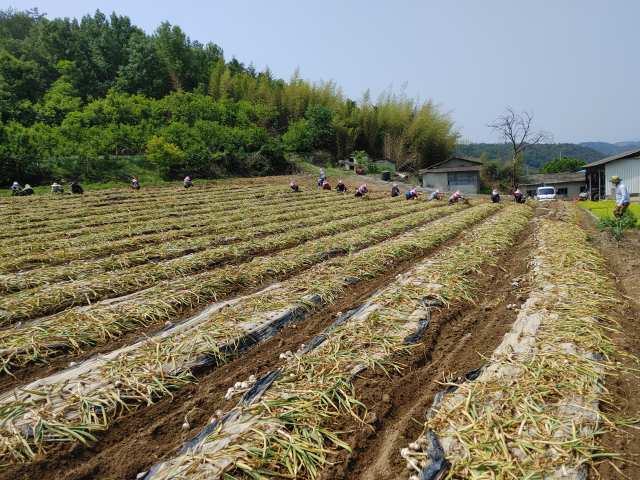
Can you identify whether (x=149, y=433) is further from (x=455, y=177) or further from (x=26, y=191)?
(x=455, y=177)

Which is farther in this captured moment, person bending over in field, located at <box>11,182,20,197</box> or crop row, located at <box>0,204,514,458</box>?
person bending over in field, located at <box>11,182,20,197</box>

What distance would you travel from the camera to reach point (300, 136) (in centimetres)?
3403

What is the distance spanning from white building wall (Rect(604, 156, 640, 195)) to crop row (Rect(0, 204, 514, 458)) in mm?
25346

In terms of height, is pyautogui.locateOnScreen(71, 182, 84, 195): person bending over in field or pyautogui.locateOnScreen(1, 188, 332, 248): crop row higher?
pyautogui.locateOnScreen(71, 182, 84, 195): person bending over in field

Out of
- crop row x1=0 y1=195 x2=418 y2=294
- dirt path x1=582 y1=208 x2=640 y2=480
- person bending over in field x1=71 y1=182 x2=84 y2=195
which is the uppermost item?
person bending over in field x1=71 y1=182 x2=84 y2=195

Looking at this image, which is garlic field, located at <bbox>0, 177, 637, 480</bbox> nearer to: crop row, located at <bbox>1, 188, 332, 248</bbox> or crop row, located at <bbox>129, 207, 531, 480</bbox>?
crop row, located at <bbox>129, 207, 531, 480</bbox>

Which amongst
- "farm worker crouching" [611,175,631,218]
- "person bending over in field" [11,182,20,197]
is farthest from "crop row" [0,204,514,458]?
"person bending over in field" [11,182,20,197]

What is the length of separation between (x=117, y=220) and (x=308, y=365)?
35.3 ft

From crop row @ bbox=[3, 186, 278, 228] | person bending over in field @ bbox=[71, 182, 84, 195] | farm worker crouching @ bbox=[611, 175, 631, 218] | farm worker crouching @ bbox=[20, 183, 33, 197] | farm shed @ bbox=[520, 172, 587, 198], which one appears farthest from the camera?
farm shed @ bbox=[520, 172, 587, 198]

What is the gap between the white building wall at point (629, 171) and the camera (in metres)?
21.5

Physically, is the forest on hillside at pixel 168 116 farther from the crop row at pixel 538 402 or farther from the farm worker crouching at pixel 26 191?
the crop row at pixel 538 402

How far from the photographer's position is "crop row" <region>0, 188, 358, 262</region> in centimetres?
727

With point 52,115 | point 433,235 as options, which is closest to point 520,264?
point 433,235

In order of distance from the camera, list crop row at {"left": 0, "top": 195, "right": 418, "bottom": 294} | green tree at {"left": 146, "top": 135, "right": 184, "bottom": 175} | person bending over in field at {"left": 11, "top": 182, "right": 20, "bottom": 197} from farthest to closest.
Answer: green tree at {"left": 146, "top": 135, "right": 184, "bottom": 175} → person bending over in field at {"left": 11, "top": 182, "right": 20, "bottom": 197} → crop row at {"left": 0, "top": 195, "right": 418, "bottom": 294}
